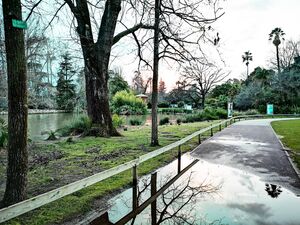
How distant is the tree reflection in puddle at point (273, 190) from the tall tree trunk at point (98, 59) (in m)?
8.83

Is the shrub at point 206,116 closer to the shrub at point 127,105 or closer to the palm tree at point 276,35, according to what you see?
the shrub at point 127,105

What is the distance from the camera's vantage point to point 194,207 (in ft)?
16.0

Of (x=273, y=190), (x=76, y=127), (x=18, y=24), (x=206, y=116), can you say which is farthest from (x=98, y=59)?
(x=206, y=116)

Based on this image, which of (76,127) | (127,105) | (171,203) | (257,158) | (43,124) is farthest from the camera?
(127,105)

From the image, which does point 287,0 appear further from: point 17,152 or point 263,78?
point 263,78

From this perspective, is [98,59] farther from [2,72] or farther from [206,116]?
[206,116]

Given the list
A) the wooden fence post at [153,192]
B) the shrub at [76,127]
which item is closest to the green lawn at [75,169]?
the wooden fence post at [153,192]

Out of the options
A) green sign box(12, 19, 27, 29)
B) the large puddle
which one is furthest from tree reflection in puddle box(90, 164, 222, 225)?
green sign box(12, 19, 27, 29)

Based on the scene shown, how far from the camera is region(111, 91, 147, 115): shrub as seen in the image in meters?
47.3

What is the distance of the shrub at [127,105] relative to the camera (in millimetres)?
47312

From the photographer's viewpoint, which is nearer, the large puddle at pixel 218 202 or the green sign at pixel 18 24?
the green sign at pixel 18 24

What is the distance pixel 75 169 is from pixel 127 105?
1609 inches

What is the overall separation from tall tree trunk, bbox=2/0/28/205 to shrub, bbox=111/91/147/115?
42.6 m

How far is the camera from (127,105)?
48.0 metres
